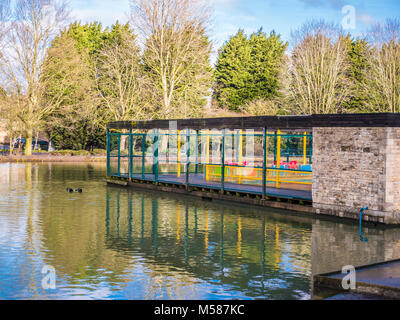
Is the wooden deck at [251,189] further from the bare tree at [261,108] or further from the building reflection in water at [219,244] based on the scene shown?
the bare tree at [261,108]

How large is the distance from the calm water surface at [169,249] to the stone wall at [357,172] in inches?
31.7

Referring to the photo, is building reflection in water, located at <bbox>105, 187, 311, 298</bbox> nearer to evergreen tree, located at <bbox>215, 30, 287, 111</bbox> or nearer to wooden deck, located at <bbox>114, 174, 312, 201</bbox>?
wooden deck, located at <bbox>114, 174, 312, 201</bbox>

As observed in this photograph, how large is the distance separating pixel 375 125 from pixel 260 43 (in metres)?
59.2

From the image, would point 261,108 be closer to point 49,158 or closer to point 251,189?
point 49,158

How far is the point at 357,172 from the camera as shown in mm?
19234

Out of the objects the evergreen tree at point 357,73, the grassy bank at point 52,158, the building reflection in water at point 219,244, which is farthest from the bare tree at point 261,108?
the building reflection in water at point 219,244

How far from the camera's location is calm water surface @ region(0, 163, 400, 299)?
10.4 m

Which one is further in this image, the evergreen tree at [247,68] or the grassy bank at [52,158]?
the evergreen tree at [247,68]

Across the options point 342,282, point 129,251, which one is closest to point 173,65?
point 129,251

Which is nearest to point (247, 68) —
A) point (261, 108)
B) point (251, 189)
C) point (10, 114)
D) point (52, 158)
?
point (261, 108)

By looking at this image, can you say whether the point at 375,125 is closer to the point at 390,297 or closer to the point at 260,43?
the point at 390,297

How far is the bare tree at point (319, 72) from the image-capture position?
55.8 m

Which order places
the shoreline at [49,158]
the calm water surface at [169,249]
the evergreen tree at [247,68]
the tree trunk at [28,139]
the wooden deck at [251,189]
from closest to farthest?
the calm water surface at [169,249]
the wooden deck at [251,189]
the shoreline at [49,158]
the tree trunk at [28,139]
the evergreen tree at [247,68]

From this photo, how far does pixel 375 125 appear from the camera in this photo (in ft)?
61.0
